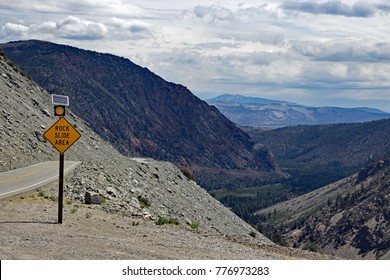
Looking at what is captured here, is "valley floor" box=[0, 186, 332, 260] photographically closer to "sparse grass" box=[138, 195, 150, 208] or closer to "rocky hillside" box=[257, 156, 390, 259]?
"sparse grass" box=[138, 195, 150, 208]

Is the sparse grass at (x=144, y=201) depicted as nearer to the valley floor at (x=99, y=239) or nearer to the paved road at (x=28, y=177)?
the paved road at (x=28, y=177)

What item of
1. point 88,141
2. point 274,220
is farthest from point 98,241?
point 274,220

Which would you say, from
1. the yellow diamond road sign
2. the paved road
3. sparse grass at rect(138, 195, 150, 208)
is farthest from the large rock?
sparse grass at rect(138, 195, 150, 208)

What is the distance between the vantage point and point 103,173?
38.1 meters

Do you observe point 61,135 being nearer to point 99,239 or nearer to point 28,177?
point 99,239

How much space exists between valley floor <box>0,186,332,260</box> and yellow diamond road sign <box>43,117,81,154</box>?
274cm

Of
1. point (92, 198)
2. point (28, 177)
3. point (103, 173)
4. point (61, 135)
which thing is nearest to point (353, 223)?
point (103, 173)

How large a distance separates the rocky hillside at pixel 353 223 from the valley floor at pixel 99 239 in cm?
8833

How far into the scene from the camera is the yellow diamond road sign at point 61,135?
20906mm

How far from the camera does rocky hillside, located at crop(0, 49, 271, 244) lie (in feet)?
105

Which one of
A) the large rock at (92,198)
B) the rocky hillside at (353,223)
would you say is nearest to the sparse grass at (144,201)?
the large rock at (92,198)

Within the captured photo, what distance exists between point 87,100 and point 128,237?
576 feet

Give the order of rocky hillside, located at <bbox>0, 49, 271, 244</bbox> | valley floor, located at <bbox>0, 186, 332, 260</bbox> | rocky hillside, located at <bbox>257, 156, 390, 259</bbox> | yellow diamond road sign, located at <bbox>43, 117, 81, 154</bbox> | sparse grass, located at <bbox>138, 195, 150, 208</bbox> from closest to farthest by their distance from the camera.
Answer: valley floor, located at <bbox>0, 186, 332, 260</bbox>, yellow diamond road sign, located at <bbox>43, 117, 81, 154</bbox>, rocky hillside, located at <bbox>0, 49, 271, 244</bbox>, sparse grass, located at <bbox>138, 195, 150, 208</bbox>, rocky hillside, located at <bbox>257, 156, 390, 259</bbox>

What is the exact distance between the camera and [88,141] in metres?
53.4
